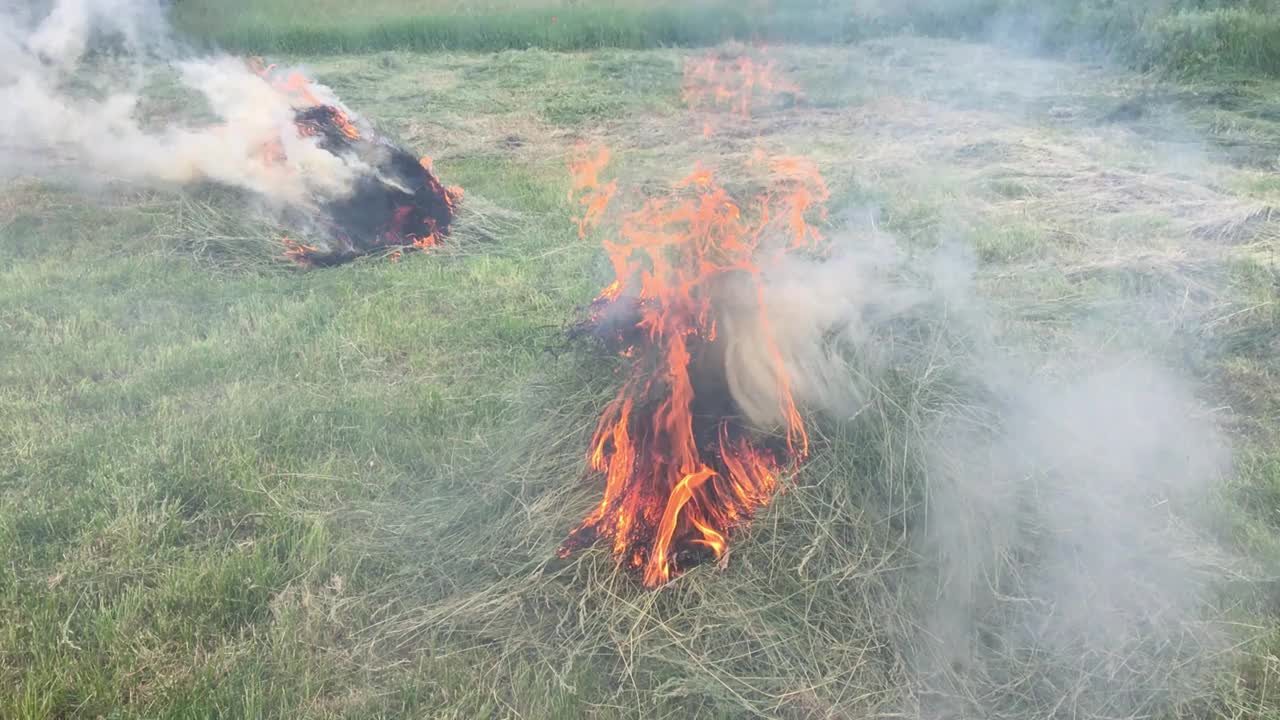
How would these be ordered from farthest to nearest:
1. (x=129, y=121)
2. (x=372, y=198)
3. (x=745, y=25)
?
1. (x=745, y=25)
2. (x=129, y=121)
3. (x=372, y=198)

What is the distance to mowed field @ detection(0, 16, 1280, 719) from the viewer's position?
2730mm

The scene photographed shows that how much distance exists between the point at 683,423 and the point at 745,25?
12.8 metres

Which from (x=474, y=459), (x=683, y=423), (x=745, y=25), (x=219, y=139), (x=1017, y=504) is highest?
(x=745, y=25)

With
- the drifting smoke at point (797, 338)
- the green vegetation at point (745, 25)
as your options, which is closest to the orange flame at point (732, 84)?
the green vegetation at point (745, 25)

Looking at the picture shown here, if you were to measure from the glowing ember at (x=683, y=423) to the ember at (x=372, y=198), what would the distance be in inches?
152

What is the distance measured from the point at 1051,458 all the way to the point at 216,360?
422 cm

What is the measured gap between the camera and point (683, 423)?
3.06 m

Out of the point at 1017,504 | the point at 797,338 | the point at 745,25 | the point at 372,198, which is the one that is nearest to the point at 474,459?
the point at 797,338

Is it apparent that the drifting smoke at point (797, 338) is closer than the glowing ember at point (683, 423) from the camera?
No

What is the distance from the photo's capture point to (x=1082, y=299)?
5.35m

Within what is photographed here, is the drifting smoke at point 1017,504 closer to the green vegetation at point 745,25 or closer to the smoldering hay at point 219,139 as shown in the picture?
the smoldering hay at point 219,139

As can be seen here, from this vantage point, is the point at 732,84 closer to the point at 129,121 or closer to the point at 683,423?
the point at 129,121

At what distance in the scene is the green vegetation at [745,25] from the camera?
10.3 m

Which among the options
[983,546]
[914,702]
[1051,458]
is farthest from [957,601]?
[1051,458]
